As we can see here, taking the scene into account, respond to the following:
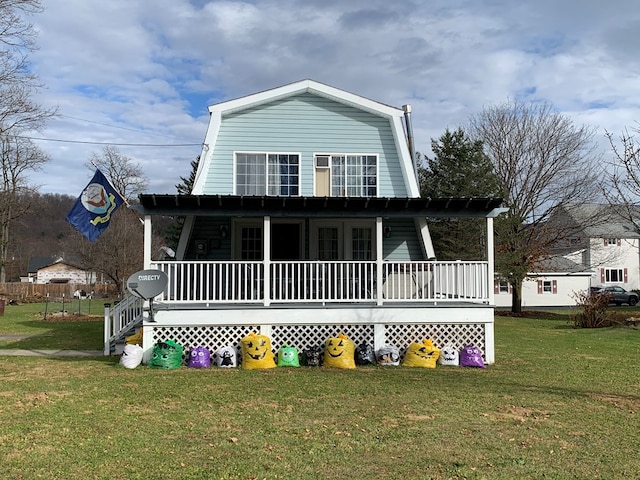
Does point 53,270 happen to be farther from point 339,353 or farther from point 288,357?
point 339,353

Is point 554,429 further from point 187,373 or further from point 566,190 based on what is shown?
point 566,190

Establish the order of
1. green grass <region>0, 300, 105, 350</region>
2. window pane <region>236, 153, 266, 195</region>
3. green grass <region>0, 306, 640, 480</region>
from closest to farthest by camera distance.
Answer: green grass <region>0, 306, 640, 480</region> → green grass <region>0, 300, 105, 350</region> → window pane <region>236, 153, 266, 195</region>

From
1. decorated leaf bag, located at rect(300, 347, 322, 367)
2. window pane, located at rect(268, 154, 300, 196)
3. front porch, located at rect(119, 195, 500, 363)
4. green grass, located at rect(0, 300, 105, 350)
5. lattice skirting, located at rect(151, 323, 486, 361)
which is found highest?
window pane, located at rect(268, 154, 300, 196)

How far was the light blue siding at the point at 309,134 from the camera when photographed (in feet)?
49.5

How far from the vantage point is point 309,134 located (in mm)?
15281

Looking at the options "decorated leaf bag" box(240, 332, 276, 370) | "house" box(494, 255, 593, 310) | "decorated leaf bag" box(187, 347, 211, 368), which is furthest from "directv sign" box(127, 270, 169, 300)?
"house" box(494, 255, 593, 310)

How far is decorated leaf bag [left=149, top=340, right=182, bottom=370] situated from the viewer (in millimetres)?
10594

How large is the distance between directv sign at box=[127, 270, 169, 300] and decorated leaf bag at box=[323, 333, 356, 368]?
3532 millimetres

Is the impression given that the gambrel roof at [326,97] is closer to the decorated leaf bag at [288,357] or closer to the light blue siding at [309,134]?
the light blue siding at [309,134]

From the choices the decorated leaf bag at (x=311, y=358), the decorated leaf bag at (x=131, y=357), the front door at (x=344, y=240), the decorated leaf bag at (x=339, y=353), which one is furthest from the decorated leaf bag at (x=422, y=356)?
the decorated leaf bag at (x=131, y=357)

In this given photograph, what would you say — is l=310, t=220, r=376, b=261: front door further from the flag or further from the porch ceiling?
the flag

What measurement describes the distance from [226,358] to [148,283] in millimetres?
2161

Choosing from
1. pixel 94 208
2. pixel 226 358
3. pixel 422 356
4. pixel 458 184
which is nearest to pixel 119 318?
pixel 94 208

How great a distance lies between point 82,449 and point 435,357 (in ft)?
24.1
